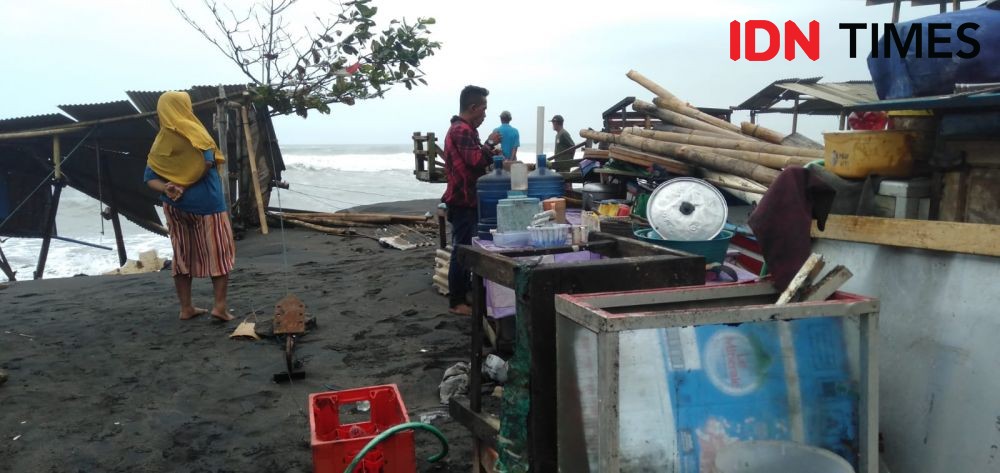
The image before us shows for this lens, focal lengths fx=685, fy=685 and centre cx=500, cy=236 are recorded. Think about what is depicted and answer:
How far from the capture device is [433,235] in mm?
11133

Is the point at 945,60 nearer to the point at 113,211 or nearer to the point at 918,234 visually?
the point at 918,234

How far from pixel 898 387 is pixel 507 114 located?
30.1 feet

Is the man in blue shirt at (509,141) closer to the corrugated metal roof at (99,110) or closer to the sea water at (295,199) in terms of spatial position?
the sea water at (295,199)

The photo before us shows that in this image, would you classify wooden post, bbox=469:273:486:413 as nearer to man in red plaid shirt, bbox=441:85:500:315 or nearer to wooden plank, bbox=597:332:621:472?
wooden plank, bbox=597:332:621:472

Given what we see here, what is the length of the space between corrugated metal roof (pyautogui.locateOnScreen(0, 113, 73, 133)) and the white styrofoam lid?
891cm

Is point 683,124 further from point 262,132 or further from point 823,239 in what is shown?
point 262,132

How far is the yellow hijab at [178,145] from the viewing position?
544cm

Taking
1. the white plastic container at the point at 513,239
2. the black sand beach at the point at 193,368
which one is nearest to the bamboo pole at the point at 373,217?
the black sand beach at the point at 193,368

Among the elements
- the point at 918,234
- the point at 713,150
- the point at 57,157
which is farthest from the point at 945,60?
the point at 57,157

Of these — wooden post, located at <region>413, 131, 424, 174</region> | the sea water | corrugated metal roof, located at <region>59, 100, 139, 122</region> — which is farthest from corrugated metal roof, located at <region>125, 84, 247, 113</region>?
wooden post, located at <region>413, 131, 424, 174</region>

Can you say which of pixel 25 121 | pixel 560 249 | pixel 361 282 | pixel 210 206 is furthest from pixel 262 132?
pixel 560 249

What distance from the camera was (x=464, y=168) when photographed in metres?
5.79

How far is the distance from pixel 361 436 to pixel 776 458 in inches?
69.6

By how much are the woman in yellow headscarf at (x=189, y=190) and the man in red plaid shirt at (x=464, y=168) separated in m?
1.88
